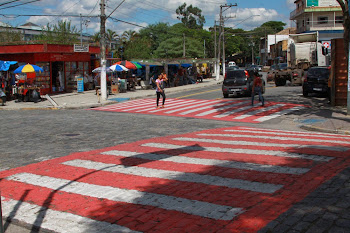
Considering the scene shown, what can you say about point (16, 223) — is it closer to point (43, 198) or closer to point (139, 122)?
point (43, 198)

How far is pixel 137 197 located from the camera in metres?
6.09

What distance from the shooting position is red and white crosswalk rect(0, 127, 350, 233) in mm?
5180

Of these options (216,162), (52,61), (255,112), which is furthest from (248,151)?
(52,61)

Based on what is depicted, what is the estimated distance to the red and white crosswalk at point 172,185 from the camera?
5180 mm

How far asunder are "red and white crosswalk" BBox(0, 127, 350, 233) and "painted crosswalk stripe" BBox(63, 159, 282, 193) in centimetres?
2

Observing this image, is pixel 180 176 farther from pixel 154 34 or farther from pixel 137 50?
pixel 154 34

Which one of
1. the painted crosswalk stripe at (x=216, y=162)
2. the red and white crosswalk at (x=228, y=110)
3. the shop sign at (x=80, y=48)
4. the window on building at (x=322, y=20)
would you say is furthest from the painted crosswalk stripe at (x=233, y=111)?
the window on building at (x=322, y=20)

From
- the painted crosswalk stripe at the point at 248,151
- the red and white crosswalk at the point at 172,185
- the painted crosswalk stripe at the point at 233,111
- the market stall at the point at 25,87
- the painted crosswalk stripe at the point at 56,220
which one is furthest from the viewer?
the market stall at the point at 25,87

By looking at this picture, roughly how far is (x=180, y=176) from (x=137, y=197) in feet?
4.13

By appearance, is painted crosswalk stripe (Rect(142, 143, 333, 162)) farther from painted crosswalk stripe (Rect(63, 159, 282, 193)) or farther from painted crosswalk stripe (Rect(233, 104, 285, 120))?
painted crosswalk stripe (Rect(233, 104, 285, 120))

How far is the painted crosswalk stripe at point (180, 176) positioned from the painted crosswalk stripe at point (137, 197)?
0.89m

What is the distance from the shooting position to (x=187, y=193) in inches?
242

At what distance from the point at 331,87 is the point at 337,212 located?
14.6m

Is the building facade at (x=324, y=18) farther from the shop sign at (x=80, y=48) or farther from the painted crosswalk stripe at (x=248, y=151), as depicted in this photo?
the painted crosswalk stripe at (x=248, y=151)
